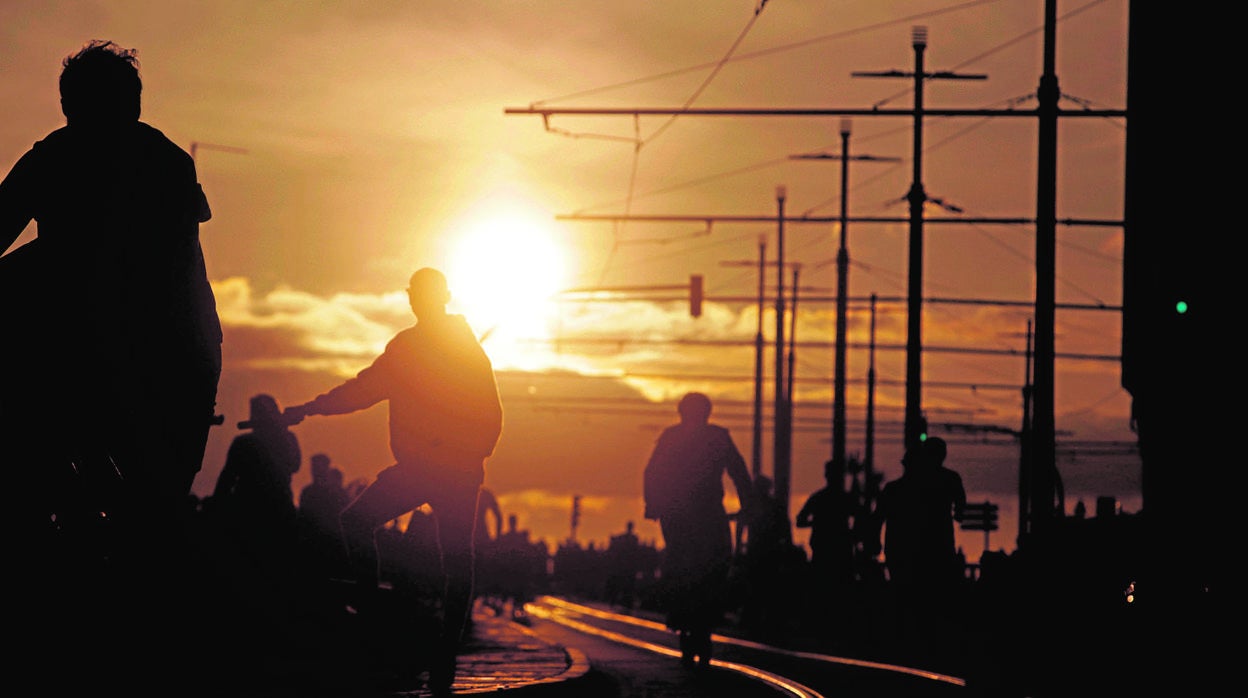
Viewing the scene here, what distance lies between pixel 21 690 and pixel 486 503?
45.7 ft

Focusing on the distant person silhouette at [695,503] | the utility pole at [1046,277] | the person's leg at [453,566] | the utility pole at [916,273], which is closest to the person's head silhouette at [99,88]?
the person's leg at [453,566]

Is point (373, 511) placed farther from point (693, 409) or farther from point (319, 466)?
point (319, 466)

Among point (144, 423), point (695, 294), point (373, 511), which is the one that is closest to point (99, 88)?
point (144, 423)

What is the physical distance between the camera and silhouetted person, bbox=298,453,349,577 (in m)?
13.3

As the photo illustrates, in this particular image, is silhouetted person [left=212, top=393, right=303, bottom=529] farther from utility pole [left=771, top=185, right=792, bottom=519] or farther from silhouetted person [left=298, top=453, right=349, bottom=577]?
utility pole [left=771, top=185, right=792, bottom=519]

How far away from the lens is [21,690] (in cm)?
545

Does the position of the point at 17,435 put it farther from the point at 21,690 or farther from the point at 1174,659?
the point at 1174,659

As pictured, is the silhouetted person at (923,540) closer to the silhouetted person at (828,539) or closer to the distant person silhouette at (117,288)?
the silhouetted person at (828,539)

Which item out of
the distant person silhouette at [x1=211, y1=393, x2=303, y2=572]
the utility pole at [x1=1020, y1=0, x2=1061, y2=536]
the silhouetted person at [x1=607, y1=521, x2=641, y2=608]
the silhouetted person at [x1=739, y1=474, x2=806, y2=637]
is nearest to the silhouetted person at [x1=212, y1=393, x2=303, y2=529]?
the distant person silhouette at [x1=211, y1=393, x2=303, y2=572]

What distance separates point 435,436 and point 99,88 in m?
3.32

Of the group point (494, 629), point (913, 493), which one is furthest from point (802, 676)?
point (494, 629)

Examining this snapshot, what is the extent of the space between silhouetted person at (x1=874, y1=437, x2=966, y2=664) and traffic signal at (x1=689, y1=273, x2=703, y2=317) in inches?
1017

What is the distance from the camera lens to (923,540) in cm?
1296

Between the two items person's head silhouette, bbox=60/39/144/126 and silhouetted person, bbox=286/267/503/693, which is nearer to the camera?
person's head silhouette, bbox=60/39/144/126
